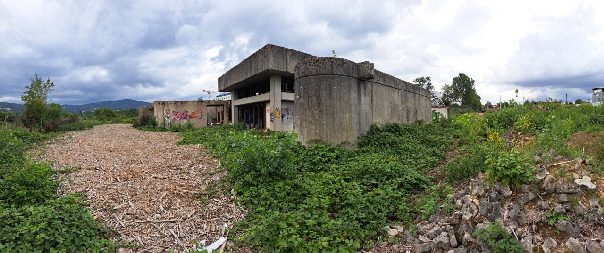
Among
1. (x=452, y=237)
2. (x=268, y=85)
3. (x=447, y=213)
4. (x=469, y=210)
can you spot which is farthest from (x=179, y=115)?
(x=452, y=237)

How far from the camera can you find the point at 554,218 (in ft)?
9.85

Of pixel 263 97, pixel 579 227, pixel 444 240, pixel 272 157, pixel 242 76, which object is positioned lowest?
pixel 444 240

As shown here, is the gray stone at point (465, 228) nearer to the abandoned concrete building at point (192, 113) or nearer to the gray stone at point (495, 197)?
the gray stone at point (495, 197)

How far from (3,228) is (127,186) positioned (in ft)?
6.36

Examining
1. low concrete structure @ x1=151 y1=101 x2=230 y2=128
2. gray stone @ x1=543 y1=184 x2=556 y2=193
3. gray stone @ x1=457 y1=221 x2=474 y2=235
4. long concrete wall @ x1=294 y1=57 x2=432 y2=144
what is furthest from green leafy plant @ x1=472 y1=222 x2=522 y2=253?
low concrete structure @ x1=151 y1=101 x2=230 y2=128

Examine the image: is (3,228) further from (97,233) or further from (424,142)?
(424,142)

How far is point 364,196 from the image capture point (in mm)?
4414

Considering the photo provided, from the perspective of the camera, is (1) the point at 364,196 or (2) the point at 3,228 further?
(1) the point at 364,196

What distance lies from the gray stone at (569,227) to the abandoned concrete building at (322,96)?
180 inches

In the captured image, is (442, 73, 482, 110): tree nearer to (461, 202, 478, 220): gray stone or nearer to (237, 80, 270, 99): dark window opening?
(237, 80, 270, 99): dark window opening

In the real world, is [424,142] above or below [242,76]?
below

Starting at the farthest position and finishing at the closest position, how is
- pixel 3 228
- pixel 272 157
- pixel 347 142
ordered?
A: pixel 347 142
pixel 272 157
pixel 3 228

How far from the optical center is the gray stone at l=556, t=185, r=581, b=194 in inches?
124

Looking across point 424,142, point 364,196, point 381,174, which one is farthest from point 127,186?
point 424,142
